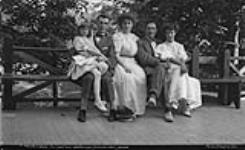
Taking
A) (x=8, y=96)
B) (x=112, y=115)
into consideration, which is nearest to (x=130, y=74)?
(x=112, y=115)

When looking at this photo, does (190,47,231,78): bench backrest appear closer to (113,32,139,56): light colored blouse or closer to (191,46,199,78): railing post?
(191,46,199,78): railing post

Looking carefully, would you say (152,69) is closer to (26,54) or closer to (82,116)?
(82,116)

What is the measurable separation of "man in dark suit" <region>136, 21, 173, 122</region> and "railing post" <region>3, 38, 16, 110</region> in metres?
1.94

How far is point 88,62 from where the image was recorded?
6434 millimetres

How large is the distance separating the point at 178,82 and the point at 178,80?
5 centimetres

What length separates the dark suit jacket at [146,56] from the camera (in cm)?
665

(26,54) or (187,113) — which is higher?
(26,54)

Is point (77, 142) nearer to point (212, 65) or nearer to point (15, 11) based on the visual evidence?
point (15, 11)

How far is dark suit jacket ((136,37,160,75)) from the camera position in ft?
21.8

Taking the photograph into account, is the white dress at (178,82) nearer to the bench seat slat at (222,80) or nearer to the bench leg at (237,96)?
the bench seat slat at (222,80)

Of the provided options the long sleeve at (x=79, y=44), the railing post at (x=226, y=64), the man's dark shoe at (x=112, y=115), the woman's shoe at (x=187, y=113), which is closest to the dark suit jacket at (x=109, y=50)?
the long sleeve at (x=79, y=44)

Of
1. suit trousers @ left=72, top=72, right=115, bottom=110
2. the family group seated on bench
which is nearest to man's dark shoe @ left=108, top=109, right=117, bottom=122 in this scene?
the family group seated on bench

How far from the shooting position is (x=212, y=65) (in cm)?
853

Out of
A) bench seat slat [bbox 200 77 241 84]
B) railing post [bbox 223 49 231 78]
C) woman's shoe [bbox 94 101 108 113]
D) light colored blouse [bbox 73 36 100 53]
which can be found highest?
light colored blouse [bbox 73 36 100 53]
